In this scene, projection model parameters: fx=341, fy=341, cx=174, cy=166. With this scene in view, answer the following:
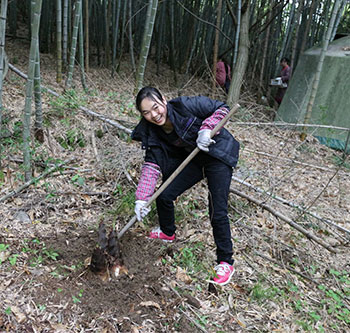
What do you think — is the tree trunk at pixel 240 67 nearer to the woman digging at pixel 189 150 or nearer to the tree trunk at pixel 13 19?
the woman digging at pixel 189 150

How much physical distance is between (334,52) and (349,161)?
238 cm

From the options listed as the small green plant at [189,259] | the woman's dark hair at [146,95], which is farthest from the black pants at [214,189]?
the woman's dark hair at [146,95]

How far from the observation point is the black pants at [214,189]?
7.67 feet

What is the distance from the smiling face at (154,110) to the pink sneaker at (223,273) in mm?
1104

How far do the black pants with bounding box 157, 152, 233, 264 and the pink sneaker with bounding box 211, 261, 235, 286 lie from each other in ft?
0.12

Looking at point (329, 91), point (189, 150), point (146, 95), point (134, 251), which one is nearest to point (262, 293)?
point (134, 251)

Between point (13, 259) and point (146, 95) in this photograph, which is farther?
point (13, 259)

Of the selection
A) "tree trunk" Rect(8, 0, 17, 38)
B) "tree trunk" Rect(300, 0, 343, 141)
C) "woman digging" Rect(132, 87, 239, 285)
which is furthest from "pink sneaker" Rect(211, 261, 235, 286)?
"tree trunk" Rect(8, 0, 17, 38)

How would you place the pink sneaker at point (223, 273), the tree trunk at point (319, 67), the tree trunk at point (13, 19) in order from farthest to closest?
the tree trunk at point (13, 19) < the tree trunk at point (319, 67) < the pink sneaker at point (223, 273)

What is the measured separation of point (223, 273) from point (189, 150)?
910mm

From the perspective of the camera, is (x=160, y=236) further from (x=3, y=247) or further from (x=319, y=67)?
(x=319, y=67)

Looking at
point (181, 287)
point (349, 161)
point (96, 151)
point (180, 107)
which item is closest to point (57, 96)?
point (96, 151)

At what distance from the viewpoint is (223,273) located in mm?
2436

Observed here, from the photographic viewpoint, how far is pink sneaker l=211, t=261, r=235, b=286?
2.43 m
